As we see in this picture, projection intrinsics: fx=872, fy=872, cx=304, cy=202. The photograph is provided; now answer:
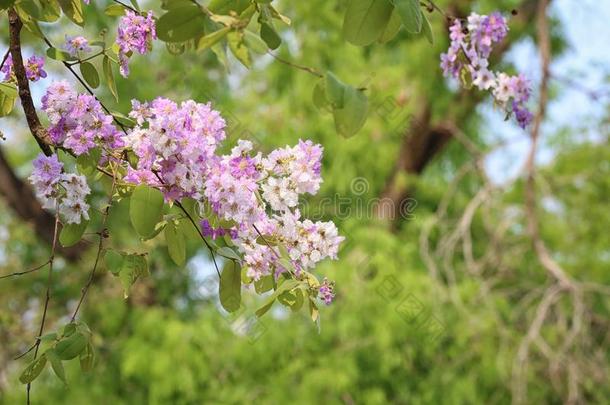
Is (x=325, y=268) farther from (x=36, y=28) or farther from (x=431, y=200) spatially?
(x=36, y=28)

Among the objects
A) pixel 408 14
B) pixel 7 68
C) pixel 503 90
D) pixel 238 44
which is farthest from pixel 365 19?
pixel 7 68

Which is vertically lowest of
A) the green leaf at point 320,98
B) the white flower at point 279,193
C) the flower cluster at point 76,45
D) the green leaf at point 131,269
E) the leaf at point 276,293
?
the green leaf at point 131,269

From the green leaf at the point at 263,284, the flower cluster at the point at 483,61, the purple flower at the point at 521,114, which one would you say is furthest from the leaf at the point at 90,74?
the purple flower at the point at 521,114

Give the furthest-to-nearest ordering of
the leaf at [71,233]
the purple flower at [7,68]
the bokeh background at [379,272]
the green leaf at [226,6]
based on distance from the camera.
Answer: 1. the bokeh background at [379,272]
2. the purple flower at [7,68]
3. the leaf at [71,233]
4. the green leaf at [226,6]

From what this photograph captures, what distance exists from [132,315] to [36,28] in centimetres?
397

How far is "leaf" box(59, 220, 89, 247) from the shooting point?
107 cm

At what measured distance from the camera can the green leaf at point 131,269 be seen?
1.11 meters

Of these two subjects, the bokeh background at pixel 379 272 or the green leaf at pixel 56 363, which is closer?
the green leaf at pixel 56 363

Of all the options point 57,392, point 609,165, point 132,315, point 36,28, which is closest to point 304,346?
point 132,315

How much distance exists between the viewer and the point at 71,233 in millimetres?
1071

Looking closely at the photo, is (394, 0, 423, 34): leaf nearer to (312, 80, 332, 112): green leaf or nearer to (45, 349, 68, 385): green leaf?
(312, 80, 332, 112): green leaf

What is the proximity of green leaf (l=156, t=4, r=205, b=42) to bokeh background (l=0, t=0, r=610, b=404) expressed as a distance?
8.71 ft

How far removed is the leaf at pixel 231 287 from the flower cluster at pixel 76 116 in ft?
0.73

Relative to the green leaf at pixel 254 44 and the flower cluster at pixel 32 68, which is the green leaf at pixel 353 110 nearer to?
the green leaf at pixel 254 44
